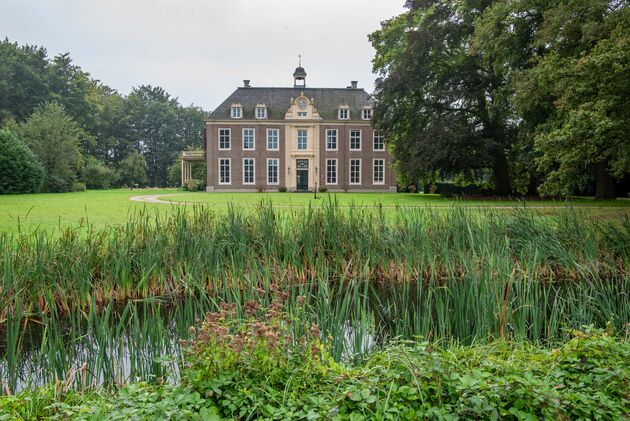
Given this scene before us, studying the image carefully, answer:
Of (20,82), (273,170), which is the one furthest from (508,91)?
(20,82)

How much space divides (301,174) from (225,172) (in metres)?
6.19

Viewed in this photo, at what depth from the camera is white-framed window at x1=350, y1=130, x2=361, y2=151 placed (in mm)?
38906

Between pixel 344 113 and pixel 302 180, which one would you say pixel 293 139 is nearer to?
pixel 302 180

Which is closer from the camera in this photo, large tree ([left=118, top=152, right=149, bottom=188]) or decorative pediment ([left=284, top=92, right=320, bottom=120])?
decorative pediment ([left=284, top=92, right=320, bottom=120])

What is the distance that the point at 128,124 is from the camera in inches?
2297

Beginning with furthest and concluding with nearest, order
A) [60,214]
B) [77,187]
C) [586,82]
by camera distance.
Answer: [77,187] → [60,214] → [586,82]

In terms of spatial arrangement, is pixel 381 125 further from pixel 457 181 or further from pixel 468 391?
pixel 468 391

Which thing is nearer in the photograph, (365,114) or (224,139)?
(224,139)

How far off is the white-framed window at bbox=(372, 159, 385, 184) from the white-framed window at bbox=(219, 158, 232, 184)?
11.8 m

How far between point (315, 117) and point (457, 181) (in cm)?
1413

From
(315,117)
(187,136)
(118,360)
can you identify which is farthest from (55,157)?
(118,360)

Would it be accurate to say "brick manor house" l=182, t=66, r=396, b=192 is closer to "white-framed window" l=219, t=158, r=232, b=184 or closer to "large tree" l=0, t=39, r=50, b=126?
"white-framed window" l=219, t=158, r=232, b=184

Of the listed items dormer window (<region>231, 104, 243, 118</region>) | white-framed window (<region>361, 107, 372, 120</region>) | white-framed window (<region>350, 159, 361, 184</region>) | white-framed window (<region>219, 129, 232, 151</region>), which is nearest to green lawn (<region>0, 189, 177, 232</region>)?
white-framed window (<region>219, 129, 232, 151</region>)

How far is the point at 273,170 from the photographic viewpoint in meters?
38.8
